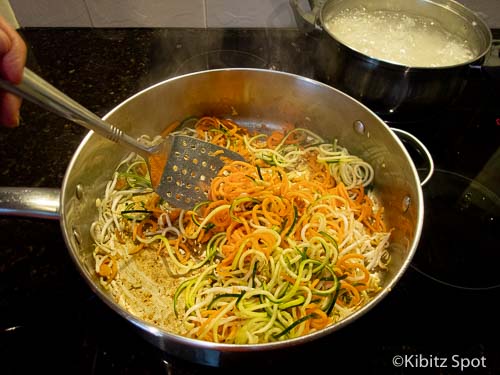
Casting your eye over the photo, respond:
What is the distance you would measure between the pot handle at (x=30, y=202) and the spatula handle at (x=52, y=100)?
22cm

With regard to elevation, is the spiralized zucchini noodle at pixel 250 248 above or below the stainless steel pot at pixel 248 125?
below

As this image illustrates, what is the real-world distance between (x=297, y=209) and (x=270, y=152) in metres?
0.33

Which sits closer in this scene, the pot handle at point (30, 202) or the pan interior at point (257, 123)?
the pot handle at point (30, 202)

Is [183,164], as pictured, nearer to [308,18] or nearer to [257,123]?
[257,123]

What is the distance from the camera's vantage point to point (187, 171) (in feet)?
4.41

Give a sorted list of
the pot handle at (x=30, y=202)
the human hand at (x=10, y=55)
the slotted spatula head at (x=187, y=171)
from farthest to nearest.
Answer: the slotted spatula head at (x=187, y=171) < the pot handle at (x=30, y=202) < the human hand at (x=10, y=55)

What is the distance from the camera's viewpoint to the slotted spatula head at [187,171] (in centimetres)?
131

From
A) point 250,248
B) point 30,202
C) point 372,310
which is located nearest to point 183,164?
point 250,248

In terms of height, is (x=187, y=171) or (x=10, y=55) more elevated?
(x=10, y=55)

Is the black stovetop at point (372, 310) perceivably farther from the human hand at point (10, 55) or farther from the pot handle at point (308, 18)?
the human hand at point (10, 55)

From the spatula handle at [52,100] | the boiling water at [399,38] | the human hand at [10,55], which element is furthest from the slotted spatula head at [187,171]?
the boiling water at [399,38]

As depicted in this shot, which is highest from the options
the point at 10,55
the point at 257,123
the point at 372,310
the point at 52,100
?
the point at 10,55

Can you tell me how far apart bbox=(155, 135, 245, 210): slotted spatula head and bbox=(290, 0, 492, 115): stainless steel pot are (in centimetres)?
62

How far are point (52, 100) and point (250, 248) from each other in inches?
28.2
